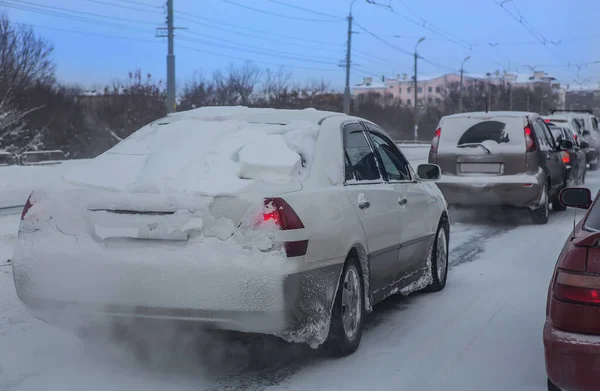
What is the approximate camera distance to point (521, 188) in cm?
1234

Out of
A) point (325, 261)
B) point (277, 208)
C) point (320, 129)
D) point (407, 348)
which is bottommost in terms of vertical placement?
point (407, 348)

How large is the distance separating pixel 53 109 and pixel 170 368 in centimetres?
4358

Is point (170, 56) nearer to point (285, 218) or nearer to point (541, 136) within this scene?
point (541, 136)

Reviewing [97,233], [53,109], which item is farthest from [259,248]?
[53,109]

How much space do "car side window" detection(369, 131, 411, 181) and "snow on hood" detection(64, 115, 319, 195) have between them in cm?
97

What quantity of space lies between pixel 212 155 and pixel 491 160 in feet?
26.9

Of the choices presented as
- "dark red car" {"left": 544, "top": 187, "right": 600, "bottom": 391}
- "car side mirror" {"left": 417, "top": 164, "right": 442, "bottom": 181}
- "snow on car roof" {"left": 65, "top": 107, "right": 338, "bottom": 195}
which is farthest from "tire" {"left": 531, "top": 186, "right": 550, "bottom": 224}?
"dark red car" {"left": 544, "top": 187, "right": 600, "bottom": 391}

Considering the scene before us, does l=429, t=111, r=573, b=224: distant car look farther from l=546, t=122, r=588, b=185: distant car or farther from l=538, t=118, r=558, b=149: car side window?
l=546, t=122, r=588, b=185: distant car

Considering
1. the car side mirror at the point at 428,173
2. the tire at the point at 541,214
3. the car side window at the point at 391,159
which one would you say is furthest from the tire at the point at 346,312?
the tire at the point at 541,214

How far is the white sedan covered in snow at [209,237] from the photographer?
439 cm

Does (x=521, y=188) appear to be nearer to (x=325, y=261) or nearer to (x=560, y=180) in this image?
(x=560, y=180)

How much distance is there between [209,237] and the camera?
443 centimetres

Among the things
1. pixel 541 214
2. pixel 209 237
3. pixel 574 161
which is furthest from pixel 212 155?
pixel 574 161

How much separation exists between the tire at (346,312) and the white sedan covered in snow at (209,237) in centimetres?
1
